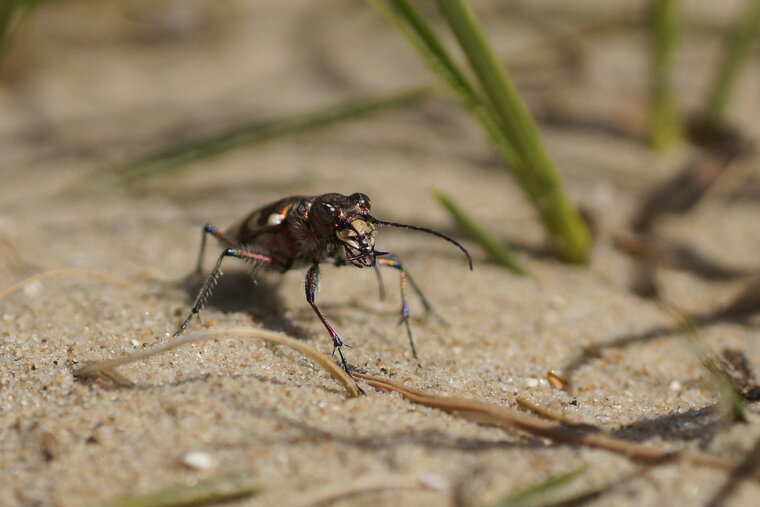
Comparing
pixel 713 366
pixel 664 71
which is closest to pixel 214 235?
pixel 713 366

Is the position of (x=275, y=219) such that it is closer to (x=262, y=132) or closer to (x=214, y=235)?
(x=214, y=235)

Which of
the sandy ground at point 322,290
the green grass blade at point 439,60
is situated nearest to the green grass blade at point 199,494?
the sandy ground at point 322,290

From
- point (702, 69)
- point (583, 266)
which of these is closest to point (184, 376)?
point (583, 266)

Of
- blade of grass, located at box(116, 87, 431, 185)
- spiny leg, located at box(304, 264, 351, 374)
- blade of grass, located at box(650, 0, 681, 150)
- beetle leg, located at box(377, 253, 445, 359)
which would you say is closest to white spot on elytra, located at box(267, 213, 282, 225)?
spiny leg, located at box(304, 264, 351, 374)

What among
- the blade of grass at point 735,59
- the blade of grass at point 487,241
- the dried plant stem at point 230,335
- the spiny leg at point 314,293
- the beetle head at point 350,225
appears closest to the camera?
the dried plant stem at point 230,335

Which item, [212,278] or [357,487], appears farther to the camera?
[212,278]

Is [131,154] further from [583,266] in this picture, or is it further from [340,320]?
[583,266]

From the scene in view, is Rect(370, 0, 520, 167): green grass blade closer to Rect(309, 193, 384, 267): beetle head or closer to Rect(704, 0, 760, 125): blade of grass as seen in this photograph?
Rect(309, 193, 384, 267): beetle head

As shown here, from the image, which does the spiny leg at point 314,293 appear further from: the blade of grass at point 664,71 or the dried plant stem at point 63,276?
the blade of grass at point 664,71
